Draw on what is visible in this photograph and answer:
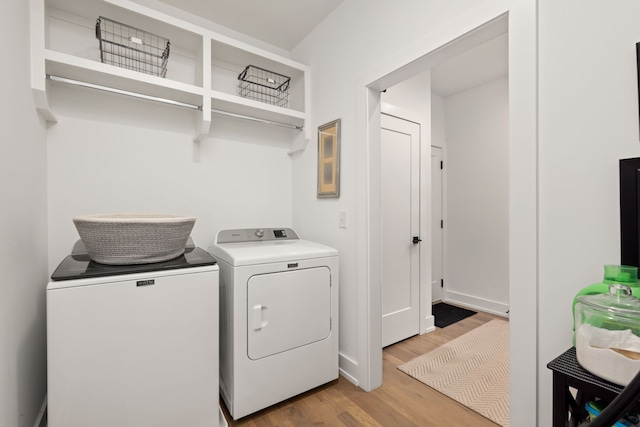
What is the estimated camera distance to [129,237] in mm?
1371

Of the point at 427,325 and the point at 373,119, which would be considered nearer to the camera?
the point at 373,119

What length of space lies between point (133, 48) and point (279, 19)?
3.50ft

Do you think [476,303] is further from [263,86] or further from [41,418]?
[41,418]

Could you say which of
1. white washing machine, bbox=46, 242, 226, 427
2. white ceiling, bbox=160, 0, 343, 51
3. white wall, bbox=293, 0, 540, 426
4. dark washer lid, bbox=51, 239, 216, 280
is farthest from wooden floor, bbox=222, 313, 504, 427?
white ceiling, bbox=160, 0, 343, 51

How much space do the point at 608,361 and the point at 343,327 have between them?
1567 millimetres

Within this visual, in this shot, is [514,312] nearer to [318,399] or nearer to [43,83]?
[318,399]

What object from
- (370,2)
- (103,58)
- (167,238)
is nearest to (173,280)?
(167,238)

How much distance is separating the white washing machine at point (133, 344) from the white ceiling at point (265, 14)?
181 centimetres

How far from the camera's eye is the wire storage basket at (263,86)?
2395mm

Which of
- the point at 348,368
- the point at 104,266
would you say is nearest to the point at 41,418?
the point at 104,266

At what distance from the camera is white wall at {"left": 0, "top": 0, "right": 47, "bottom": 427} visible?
43.7 inches

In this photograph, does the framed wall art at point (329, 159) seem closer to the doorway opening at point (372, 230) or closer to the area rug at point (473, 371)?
the doorway opening at point (372, 230)

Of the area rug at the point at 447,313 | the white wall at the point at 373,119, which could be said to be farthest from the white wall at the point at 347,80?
the area rug at the point at 447,313

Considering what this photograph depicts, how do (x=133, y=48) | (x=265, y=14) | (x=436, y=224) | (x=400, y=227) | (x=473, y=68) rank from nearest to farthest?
(x=133, y=48)
(x=265, y=14)
(x=400, y=227)
(x=473, y=68)
(x=436, y=224)
